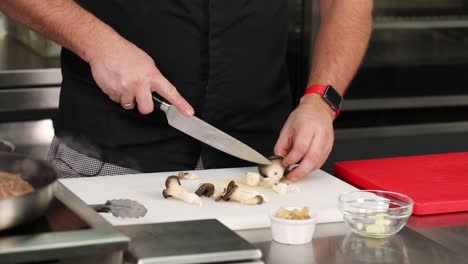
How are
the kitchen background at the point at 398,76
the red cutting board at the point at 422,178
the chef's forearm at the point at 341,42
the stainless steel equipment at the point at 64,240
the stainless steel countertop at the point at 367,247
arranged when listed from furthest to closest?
1. the kitchen background at the point at 398,76
2. the chef's forearm at the point at 341,42
3. the red cutting board at the point at 422,178
4. the stainless steel countertop at the point at 367,247
5. the stainless steel equipment at the point at 64,240

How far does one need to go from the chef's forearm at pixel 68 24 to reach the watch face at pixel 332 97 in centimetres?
46

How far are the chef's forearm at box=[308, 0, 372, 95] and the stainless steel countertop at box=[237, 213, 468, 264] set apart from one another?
1.83 feet

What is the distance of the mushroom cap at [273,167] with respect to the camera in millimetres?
1641

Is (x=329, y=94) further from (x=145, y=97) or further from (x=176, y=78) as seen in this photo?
(x=145, y=97)

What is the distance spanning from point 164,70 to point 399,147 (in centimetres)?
150

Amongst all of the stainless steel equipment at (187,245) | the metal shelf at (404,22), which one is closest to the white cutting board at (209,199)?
the stainless steel equipment at (187,245)

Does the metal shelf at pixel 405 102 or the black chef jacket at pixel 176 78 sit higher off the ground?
the black chef jacket at pixel 176 78

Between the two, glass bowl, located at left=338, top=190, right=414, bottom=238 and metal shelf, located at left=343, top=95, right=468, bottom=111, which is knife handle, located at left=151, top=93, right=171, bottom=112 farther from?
metal shelf, located at left=343, top=95, right=468, bottom=111

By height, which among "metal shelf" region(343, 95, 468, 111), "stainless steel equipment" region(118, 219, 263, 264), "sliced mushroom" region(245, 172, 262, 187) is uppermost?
"stainless steel equipment" region(118, 219, 263, 264)

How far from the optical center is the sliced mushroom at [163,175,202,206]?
148 centimetres

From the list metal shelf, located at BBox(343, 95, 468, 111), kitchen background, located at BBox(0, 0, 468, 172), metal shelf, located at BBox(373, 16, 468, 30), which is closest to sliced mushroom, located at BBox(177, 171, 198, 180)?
kitchen background, located at BBox(0, 0, 468, 172)

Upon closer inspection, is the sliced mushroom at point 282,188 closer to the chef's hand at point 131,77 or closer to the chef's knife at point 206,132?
the chef's knife at point 206,132

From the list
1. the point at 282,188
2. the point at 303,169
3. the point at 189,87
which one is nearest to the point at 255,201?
the point at 282,188

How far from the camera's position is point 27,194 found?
106 centimetres
